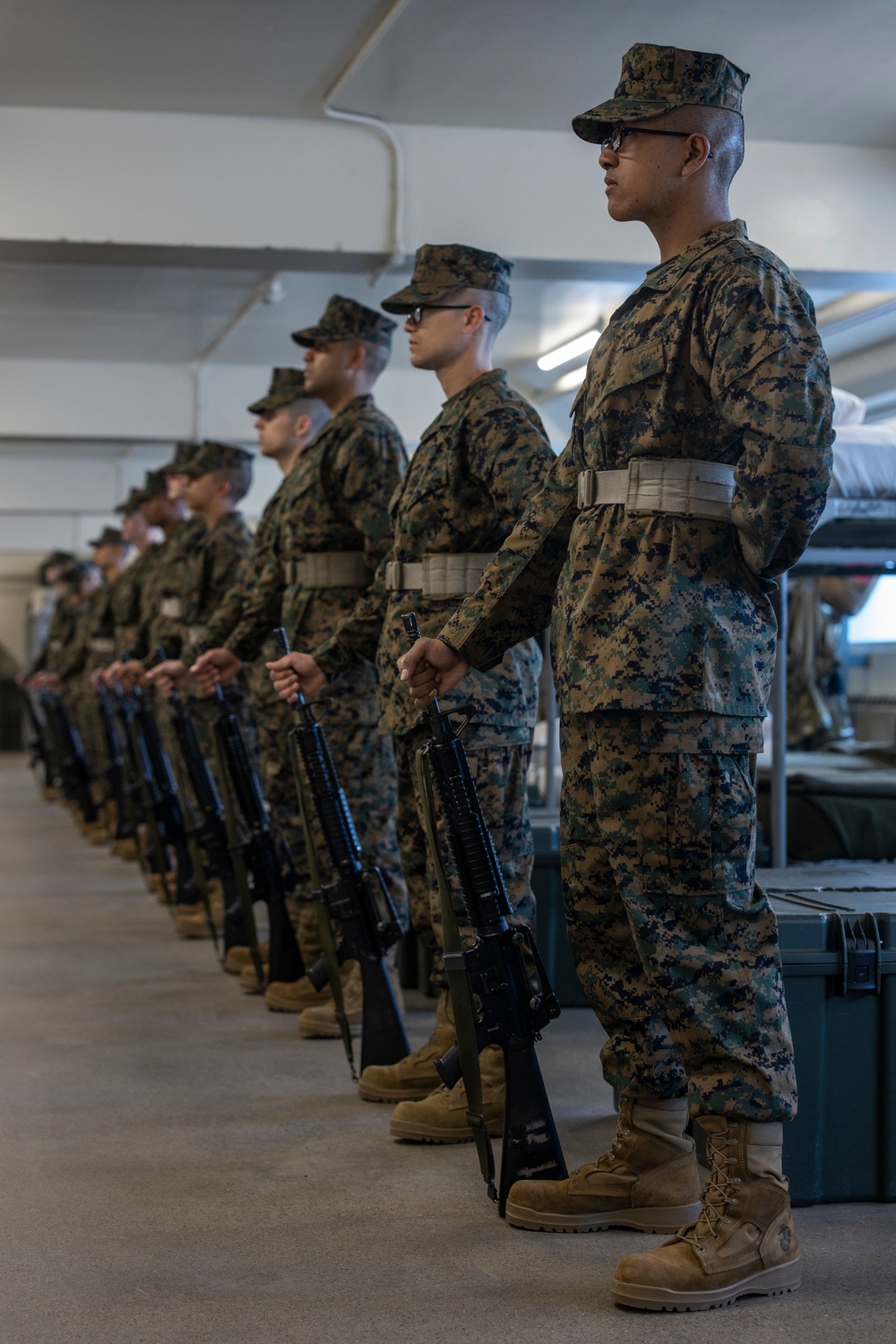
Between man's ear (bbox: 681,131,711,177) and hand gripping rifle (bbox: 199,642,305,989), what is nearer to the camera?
man's ear (bbox: 681,131,711,177)

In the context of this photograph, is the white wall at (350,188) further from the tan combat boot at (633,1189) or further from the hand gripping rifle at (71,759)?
the hand gripping rifle at (71,759)

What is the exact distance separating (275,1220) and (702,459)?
4.62 feet

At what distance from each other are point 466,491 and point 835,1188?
151 cm

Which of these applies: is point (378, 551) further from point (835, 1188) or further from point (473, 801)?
point (835, 1188)

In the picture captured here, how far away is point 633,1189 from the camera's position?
89.0 inches

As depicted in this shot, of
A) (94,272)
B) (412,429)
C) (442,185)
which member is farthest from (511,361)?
(442,185)

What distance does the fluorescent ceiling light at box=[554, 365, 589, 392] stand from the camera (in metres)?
10.9

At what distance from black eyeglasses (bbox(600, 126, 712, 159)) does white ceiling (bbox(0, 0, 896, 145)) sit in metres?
2.63

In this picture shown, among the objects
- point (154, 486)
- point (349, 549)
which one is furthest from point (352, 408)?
point (154, 486)

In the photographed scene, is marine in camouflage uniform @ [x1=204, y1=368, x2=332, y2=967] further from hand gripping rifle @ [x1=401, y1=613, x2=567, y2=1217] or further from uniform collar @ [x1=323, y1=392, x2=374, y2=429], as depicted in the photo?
hand gripping rifle @ [x1=401, y1=613, x2=567, y2=1217]

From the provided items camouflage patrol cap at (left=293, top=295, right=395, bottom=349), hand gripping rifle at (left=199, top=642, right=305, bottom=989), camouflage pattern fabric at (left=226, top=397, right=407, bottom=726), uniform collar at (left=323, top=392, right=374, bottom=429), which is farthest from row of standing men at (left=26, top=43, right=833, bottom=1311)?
hand gripping rifle at (left=199, top=642, right=305, bottom=989)

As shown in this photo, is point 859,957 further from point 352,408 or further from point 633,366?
point 352,408

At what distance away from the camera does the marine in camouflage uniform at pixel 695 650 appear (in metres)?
1.95

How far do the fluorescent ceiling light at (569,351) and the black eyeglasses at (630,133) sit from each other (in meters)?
7.38
